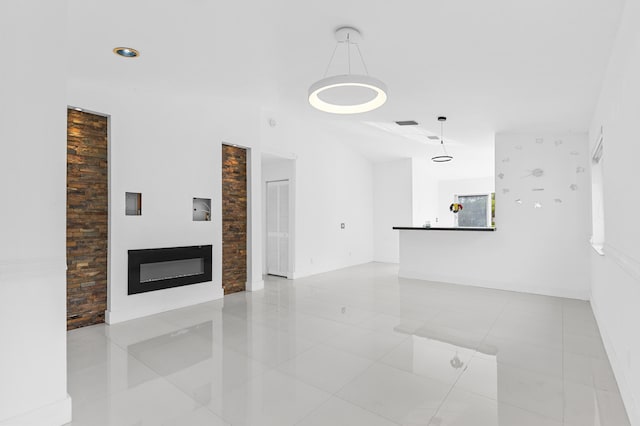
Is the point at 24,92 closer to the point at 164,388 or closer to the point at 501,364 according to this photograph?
the point at 164,388

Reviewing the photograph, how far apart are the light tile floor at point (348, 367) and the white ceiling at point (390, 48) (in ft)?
9.16

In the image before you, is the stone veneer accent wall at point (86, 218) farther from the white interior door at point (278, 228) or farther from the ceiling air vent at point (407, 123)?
the ceiling air vent at point (407, 123)

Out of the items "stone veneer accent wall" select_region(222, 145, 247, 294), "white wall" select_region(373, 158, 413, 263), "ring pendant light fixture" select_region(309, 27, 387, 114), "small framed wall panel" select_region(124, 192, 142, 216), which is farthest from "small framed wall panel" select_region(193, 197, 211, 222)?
"white wall" select_region(373, 158, 413, 263)

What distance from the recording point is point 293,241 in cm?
697

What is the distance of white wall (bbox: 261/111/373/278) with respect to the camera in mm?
6887

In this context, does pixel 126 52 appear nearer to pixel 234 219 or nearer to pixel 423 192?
pixel 234 219

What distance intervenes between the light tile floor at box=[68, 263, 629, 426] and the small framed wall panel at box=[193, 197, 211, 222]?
53.4 inches

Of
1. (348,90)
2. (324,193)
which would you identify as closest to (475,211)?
(324,193)

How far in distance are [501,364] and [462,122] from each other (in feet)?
12.9

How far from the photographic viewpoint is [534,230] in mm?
5730

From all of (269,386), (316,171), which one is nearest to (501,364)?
(269,386)

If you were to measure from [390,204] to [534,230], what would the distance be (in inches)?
158

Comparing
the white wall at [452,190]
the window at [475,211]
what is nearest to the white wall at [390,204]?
the white wall at [452,190]

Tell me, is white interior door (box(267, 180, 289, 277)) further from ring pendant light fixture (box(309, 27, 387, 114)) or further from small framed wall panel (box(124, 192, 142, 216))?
ring pendant light fixture (box(309, 27, 387, 114))
